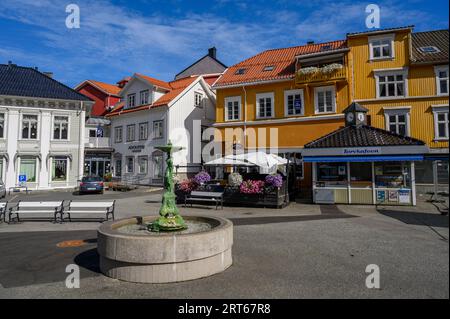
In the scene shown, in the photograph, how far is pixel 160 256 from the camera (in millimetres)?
5543

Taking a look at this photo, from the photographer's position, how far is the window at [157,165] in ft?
98.4

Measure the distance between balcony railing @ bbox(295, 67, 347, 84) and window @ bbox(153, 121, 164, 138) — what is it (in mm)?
13256

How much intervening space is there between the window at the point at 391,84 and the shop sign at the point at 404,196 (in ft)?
33.4

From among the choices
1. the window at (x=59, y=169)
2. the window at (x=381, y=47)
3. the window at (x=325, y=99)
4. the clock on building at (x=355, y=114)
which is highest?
the window at (x=381, y=47)

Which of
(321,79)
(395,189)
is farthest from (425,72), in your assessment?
(395,189)

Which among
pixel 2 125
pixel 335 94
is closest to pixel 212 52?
pixel 335 94

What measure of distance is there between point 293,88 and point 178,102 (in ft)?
36.8

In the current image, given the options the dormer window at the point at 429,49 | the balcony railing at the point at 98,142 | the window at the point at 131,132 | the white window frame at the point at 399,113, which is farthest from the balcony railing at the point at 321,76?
the balcony railing at the point at 98,142

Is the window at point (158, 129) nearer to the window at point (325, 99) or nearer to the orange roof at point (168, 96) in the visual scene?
the orange roof at point (168, 96)

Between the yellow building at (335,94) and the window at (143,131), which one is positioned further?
the window at (143,131)

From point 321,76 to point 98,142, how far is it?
2464 cm

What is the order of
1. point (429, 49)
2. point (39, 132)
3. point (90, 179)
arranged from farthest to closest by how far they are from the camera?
point (39, 132) → point (90, 179) → point (429, 49)

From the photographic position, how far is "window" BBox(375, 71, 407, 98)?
2277cm

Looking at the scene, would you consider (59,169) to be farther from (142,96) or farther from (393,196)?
(393,196)
